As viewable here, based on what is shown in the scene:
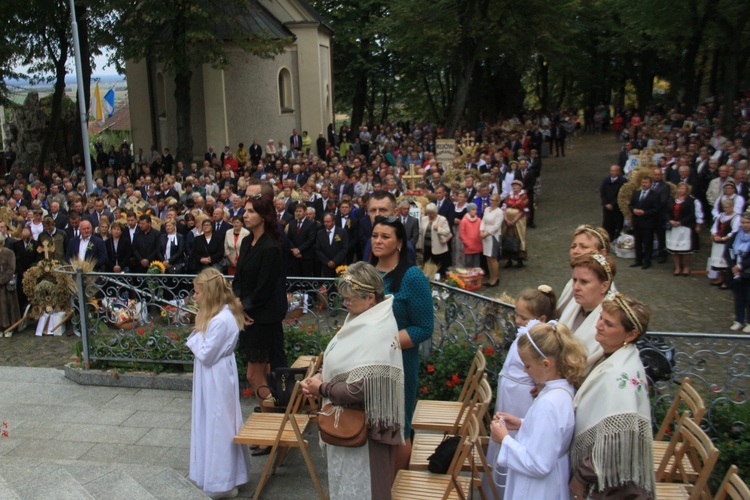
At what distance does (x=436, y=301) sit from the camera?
7699mm

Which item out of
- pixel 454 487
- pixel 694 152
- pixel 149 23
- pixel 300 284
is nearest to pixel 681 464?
pixel 454 487

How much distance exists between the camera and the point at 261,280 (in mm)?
6426

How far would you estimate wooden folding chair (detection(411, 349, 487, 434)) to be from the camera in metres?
5.64

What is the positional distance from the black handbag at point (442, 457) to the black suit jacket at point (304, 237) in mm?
7829

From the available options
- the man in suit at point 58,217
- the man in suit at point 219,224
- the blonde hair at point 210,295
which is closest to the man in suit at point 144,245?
the man in suit at point 219,224

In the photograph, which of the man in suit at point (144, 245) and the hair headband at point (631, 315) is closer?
the hair headband at point (631, 315)

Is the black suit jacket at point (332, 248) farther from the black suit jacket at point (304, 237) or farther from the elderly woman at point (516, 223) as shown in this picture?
the elderly woman at point (516, 223)

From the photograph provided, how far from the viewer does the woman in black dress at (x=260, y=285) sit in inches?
252

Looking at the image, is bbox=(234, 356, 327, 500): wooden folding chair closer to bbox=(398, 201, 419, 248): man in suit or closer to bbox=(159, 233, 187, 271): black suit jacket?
bbox=(159, 233, 187, 271): black suit jacket

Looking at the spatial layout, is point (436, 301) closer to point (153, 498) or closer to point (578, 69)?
point (153, 498)

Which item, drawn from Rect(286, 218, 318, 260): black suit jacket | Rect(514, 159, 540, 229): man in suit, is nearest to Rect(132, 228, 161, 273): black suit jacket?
Rect(286, 218, 318, 260): black suit jacket

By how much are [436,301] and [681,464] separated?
3299mm

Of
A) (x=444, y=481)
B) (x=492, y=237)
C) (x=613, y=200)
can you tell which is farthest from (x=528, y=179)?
(x=444, y=481)

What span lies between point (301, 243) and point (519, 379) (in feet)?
26.1
